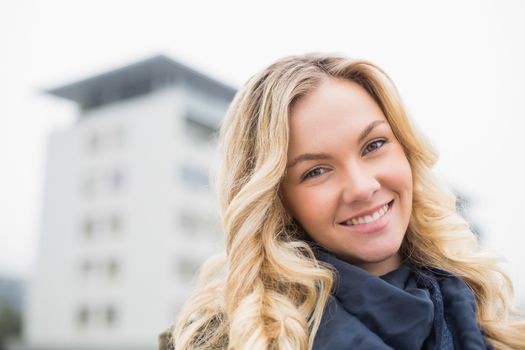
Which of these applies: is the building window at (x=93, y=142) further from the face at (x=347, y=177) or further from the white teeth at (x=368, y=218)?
the white teeth at (x=368, y=218)

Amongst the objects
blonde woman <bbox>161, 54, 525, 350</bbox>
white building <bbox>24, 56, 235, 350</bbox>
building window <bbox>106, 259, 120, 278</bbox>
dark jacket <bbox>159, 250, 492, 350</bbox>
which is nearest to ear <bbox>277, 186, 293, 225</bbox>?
blonde woman <bbox>161, 54, 525, 350</bbox>

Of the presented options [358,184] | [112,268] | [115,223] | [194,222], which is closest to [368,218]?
[358,184]

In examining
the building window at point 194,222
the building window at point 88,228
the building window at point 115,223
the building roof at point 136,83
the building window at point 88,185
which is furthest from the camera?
the building window at point 88,185

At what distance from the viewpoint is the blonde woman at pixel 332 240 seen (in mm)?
1868

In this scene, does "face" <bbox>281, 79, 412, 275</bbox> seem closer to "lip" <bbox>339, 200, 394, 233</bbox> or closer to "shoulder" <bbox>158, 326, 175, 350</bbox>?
"lip" <bbox>339, 200, 394, 233</bbox>

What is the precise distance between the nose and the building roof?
30819 mm

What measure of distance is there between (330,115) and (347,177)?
24 centimetres

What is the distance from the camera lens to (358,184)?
189 cm

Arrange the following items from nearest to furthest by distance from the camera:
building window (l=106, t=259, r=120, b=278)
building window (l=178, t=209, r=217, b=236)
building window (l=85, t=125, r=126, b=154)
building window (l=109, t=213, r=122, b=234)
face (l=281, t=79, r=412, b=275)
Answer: face (l=281, t=79, r=412, b=275) < building window (l=178, t=209, r=217, b=236) < building window (l=106, t=259, r=120, b=278) < building window (l=109, t=213, r=122, b=234) < building window (l=85, t=125, r=126, b=154)

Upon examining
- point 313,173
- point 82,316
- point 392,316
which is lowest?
point 82,316

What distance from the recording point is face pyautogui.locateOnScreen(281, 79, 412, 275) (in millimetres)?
1940

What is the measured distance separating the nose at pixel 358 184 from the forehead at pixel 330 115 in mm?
117

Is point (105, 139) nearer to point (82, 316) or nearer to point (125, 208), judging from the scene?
point (125, 208)

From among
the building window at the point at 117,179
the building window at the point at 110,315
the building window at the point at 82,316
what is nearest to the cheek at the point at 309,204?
the building window at the point at 110,315
